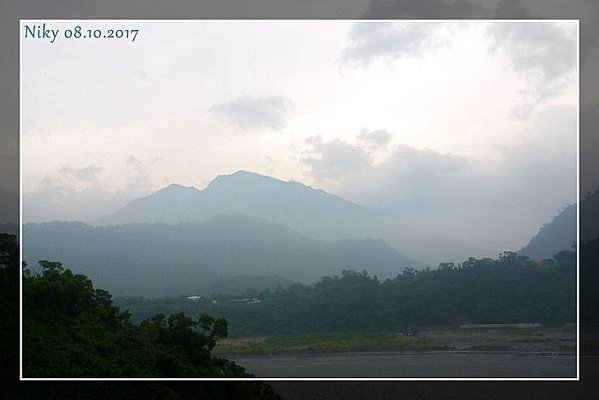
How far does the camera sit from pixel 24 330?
12.6ft

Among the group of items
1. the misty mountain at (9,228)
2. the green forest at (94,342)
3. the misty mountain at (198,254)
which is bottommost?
the green forest at (94,342)

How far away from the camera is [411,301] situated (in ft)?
13.3

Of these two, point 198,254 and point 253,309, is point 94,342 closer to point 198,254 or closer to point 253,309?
point 198,254

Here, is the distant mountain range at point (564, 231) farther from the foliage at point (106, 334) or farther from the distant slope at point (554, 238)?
the foliage at point (106, 334)

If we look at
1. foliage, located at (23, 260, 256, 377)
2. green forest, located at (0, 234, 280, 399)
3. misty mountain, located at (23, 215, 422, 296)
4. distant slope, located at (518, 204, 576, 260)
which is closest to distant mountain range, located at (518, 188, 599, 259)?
distant slope, located at (518, 204, 576, 260)

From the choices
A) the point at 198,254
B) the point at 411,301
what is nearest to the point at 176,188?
the point at 198,254

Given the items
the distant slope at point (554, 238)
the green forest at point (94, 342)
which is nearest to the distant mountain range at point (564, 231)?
the distant slope at point (554, 238)

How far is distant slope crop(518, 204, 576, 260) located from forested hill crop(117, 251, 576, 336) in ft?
0.17

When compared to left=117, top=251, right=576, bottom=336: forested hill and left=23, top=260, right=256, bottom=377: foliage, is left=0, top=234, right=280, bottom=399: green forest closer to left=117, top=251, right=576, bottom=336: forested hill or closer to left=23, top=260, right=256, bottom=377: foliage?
left=23, top=260, right=256, bottom=377: foliage

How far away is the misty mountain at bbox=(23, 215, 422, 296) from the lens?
3975 mm

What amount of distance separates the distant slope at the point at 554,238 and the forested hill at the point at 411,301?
0.05 m

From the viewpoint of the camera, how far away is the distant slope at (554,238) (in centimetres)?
382

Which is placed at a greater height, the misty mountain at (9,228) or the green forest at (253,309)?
the misty mountain at (9,228)
